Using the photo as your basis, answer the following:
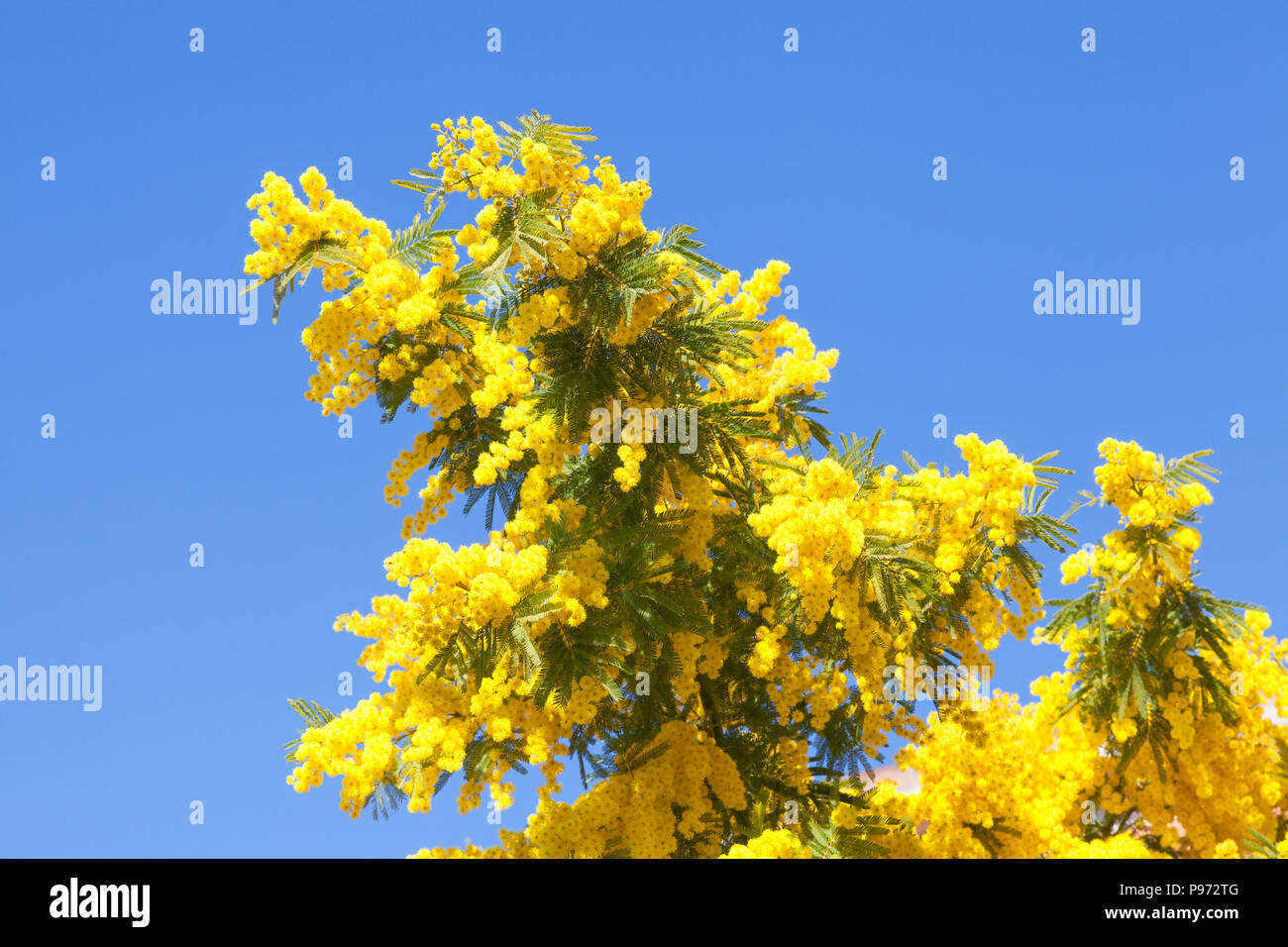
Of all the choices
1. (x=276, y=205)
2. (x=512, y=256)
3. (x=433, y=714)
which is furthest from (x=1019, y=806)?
(x=276, y=205)

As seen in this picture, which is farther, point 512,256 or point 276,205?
point 276,205

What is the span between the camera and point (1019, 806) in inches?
444

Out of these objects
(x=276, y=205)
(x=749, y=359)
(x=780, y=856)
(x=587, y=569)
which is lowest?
(x=780, y=856)

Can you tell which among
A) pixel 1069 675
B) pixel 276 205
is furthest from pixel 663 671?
pixel 276 205

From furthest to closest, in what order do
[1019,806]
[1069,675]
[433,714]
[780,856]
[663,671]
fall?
1. [1069,675]
2. [1019,806]
3. [663,671]
4. [433,714]
5. [780,856]

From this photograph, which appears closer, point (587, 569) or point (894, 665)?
point (587, 569)

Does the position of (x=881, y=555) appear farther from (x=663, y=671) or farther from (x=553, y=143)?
(x=553, y=143)

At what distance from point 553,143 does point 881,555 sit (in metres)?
4.63

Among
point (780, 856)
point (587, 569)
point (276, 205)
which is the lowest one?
point (780, 856)

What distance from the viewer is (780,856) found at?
9.00 meters

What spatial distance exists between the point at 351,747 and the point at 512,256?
14.3 ft

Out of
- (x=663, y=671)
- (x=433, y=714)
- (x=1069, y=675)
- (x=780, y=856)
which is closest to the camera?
(x=780, y=856)

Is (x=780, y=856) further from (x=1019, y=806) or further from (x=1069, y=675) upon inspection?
(x=1069, y=675)
